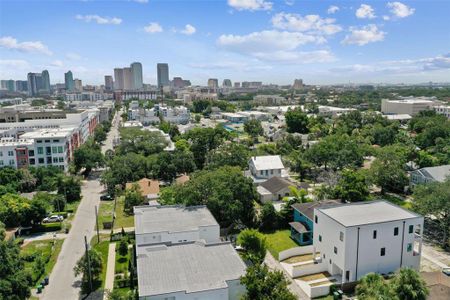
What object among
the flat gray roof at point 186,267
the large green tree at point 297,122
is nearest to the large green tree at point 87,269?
the flat gray roof at point 186,267

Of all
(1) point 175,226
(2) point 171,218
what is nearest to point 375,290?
(1) point 175,226

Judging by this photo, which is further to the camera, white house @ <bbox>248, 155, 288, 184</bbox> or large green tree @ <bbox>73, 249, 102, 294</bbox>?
white house @ <bbox>248, 155, 288, 184</bbox>

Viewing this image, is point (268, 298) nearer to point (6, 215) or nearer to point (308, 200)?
point (308, 200)

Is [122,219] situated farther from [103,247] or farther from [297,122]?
[297,122]

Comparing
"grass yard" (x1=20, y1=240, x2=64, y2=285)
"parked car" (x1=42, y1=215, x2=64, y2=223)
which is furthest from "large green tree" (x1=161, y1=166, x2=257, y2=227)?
"parked car" (x1=42, y1=215, x2=64, y2=223)

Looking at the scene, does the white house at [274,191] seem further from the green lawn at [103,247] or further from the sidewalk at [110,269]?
the sidewalk at [110,269]

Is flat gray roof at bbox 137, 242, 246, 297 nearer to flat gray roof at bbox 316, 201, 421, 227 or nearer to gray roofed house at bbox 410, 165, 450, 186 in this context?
flat gray roof at bbox 316, 201, 421, 227
